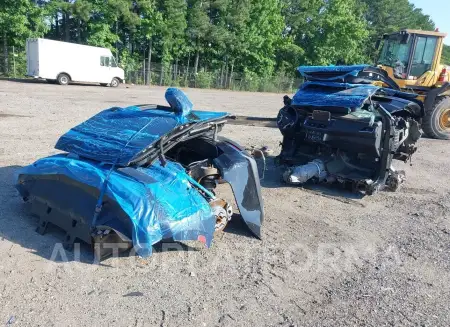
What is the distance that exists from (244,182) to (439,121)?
30.9 ft

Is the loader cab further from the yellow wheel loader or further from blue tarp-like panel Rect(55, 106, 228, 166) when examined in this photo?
blue tarp-like panel Rect(55, 106, 228, 166)

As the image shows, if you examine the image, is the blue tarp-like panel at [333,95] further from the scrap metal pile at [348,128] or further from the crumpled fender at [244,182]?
the crumpled fender at [244,182]

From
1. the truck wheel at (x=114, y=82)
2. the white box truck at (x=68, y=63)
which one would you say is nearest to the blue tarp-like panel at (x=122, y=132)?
the white box truck at (x=68, y=63)

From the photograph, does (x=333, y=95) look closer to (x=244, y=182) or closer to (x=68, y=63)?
(x=244, y=182)

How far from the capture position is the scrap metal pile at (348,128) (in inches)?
229

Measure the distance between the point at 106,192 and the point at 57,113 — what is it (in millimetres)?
9106

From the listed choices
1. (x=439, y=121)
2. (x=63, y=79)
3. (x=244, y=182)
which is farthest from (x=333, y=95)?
(x=63, y=79)

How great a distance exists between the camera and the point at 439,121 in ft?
37.7

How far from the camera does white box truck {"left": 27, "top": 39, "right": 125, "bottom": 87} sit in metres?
23.5

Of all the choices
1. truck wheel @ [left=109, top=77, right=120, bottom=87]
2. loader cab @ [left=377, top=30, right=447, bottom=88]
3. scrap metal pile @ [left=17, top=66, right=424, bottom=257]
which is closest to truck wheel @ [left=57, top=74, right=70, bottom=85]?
truck wheel @ [left=109, top=77, right=120, bottom=87]

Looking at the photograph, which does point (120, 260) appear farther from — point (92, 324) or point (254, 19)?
point (254, 19)

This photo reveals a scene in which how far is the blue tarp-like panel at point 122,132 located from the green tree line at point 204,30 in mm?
25092

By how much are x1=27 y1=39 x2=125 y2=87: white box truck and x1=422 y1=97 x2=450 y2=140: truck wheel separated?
67.3ft

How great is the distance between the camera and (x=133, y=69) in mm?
33750
